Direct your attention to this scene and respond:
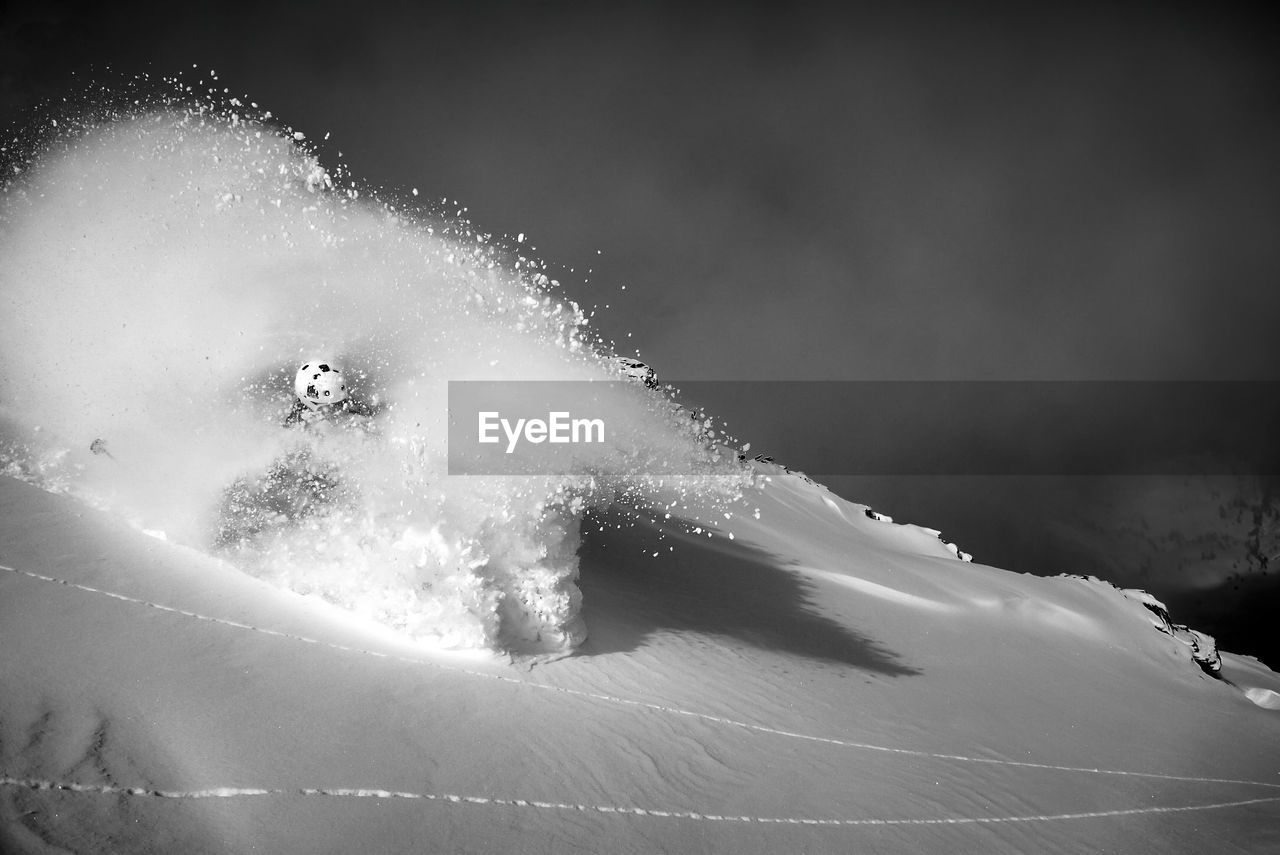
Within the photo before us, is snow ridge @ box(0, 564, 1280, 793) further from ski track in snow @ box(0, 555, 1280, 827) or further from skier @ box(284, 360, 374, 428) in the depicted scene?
skier @ box(284, 360, 374, 428)

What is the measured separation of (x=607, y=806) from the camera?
5.77 metres

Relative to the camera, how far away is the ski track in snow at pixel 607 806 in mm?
4633

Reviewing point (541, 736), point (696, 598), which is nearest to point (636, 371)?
point (696, 598)

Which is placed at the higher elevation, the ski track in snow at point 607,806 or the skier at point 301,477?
the skier at point 301,477

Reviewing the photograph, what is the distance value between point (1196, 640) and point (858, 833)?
30.1m

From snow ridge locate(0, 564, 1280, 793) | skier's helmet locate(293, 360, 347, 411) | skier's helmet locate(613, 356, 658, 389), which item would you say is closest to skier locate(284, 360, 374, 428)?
skier's helmet locate(293, 360, 347, 411)

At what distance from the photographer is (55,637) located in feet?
18.8

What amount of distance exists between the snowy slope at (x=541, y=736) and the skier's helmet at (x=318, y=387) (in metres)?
3.13

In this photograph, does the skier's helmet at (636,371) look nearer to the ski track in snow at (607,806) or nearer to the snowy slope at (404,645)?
the snowy slope at (404,645)

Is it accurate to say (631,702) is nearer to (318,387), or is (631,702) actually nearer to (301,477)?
(301,477)

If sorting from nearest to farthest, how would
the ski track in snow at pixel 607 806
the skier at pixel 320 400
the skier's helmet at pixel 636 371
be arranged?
the ski track in snow at pixel 607 806, the skier at pixel 320 400, the skier's helmet at pixel 636 371

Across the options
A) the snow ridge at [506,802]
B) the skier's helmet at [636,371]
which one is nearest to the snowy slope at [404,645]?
the snow ridge at [506,802]

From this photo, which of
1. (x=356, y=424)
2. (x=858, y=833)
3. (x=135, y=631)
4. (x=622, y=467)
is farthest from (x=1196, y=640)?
(x=135, y=631)

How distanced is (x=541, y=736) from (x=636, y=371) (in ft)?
62.2
